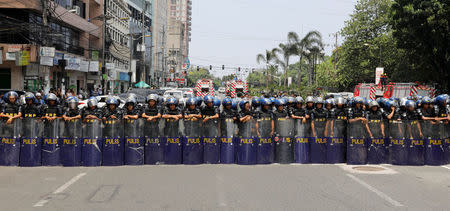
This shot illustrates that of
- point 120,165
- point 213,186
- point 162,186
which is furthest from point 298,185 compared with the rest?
point 120,165

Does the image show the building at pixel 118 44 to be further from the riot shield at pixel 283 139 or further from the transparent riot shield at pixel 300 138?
the transparent riot shield at pixel 300 138

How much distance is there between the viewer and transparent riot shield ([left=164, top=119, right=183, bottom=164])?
1002 cm

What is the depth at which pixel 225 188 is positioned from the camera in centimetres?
772

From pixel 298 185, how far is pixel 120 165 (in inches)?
168

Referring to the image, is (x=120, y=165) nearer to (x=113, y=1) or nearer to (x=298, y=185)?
(x=298, y=185)

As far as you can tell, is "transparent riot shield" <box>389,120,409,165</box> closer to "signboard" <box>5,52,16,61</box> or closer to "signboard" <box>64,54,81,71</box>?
"signboard" <box>5,52,16,61</box>

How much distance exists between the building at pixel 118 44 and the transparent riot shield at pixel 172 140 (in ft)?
130

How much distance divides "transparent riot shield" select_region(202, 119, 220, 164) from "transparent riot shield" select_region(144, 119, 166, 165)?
3.28 feet

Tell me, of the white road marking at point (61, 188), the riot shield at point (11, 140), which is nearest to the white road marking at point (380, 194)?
the white road marking at point (61, 188)

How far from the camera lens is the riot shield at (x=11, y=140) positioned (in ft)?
31.8

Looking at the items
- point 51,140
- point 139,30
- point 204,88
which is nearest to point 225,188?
point 51,140

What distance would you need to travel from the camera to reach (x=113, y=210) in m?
6.27

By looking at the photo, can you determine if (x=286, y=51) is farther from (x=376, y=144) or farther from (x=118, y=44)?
(x=376, y=144)

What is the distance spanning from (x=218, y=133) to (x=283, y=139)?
161cm
